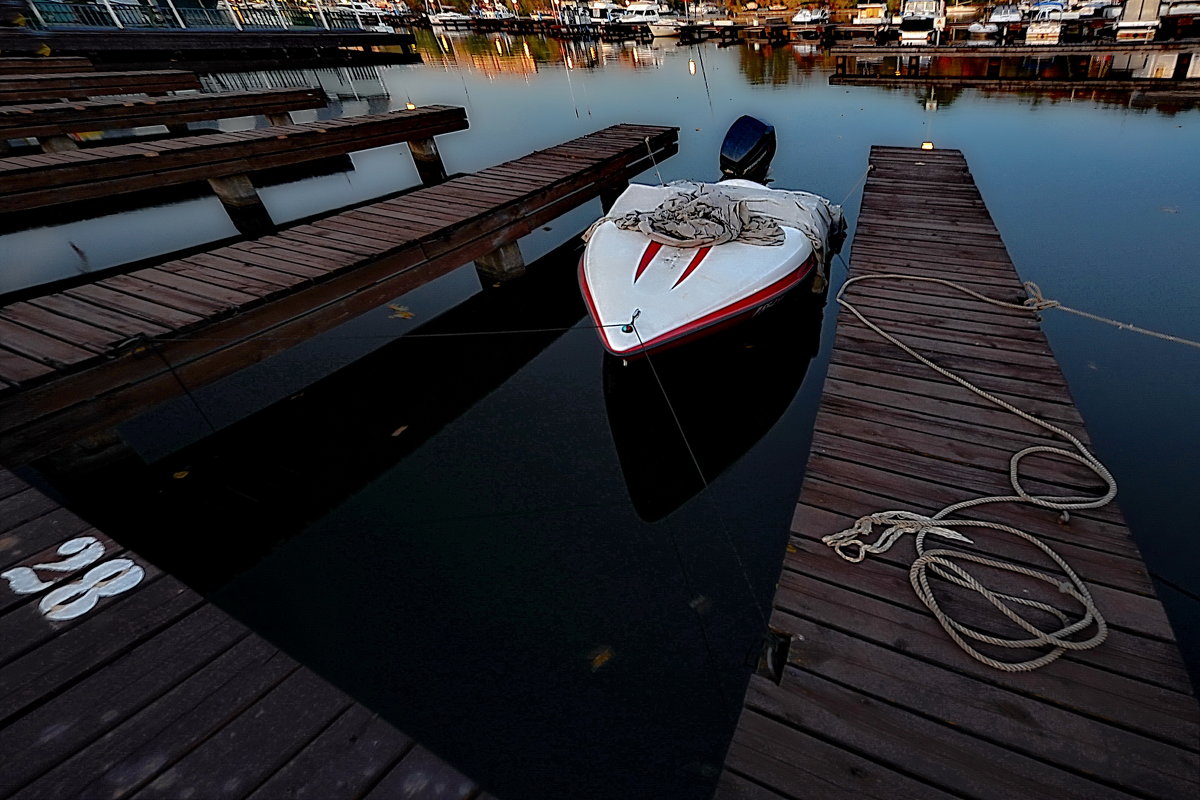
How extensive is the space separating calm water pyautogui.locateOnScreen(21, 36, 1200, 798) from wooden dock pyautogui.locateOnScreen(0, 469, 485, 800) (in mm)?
1619

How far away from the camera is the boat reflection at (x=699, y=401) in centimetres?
600

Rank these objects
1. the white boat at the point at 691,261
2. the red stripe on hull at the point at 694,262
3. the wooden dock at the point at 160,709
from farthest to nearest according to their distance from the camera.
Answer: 1. the red stripe on hull at the point at 694,262
2. the white boat at the point at 691,261
3. the wooden dock at the point at 160,709

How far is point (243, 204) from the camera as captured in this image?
42.6ft

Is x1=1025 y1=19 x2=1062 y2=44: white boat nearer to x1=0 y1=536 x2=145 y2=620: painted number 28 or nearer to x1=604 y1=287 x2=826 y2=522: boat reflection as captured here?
x1=604 y1=287 x2=826 y2=522: boat reflection

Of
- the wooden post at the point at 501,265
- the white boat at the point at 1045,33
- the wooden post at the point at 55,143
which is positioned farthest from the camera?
the white boat at the point at 1045,33

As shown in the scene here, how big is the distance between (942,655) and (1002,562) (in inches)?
34.2

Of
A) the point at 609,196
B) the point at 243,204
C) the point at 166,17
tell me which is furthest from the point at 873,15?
the point at 243,204

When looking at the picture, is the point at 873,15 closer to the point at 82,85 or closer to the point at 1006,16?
the point at 1006,16

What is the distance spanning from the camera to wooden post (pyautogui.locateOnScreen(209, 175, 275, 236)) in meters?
12.7

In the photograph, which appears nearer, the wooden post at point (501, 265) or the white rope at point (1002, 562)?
the white rope at point (1002, 562)

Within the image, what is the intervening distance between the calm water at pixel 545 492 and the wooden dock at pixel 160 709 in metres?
1.62

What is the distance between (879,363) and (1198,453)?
12.7 feet

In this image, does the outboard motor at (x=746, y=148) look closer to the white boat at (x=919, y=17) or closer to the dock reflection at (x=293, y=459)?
the dock reflection at (x=293, y=459)

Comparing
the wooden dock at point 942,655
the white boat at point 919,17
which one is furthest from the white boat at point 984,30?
the wooden dock at point 942,655
